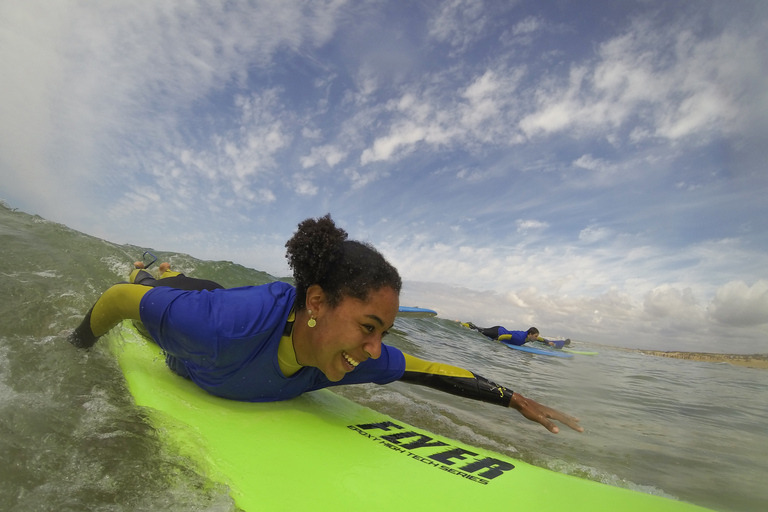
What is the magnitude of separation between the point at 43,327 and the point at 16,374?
830 millimetres

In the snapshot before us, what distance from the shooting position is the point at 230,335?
1.70 m

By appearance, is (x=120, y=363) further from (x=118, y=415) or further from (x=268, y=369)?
(x=268, y=369)

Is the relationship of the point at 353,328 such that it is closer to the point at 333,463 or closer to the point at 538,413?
the point at 333,463

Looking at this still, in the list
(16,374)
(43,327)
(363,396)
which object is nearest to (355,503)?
(16,374)

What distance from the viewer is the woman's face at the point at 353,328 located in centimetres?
165

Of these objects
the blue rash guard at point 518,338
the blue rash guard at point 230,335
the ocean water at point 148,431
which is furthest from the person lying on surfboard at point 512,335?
Result: the blue rash guard at point 230,335

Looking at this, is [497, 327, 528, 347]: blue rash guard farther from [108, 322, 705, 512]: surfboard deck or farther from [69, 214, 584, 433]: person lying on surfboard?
[69, 214, 584, 433]: person lying on surfboard

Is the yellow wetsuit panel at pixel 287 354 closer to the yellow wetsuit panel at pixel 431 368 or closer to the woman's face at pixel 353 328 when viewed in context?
the woman's face at pixel 353 328

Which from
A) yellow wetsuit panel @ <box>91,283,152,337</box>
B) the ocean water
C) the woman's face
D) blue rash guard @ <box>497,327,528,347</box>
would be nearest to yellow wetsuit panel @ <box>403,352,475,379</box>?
the ocean water

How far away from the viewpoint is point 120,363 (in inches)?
89.9

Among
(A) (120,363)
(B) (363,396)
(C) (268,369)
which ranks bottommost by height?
(B) (363,396)

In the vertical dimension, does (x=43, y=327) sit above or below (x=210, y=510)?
above

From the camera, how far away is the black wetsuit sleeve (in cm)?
242

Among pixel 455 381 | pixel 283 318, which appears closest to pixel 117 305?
pixel 283 318
